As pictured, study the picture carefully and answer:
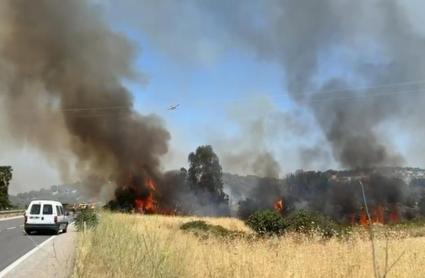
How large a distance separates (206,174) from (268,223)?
64339mm

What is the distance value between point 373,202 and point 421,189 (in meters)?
15.3

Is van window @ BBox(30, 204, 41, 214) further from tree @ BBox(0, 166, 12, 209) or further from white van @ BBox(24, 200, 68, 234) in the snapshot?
tree @ BBox(0, 166, 12, 209)

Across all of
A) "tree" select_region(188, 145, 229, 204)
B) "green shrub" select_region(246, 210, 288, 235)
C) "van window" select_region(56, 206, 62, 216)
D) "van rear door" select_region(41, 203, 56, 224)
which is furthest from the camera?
"tree" select_region(188, 145, 229, 204)

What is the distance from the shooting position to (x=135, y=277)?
819cm

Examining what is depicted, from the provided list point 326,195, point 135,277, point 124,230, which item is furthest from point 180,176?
point 135,277

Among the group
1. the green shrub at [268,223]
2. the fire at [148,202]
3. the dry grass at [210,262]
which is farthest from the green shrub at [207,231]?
the fire at [148,202]

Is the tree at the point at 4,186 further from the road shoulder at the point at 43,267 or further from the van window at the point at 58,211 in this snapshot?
the road shoulder at the point at 43,267

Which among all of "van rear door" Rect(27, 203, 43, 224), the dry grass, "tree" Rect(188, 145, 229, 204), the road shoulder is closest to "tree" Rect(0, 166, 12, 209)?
"tree" Rect(188, 145, 229, 204)

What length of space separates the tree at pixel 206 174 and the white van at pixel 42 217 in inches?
2208

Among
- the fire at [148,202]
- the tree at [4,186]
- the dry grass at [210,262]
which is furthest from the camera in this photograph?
the tree at [4,186]

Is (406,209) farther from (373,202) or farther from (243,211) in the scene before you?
(243,211)

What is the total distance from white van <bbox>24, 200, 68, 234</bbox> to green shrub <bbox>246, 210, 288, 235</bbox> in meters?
11.1

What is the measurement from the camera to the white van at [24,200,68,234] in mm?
27781

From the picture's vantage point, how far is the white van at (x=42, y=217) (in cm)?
2778
